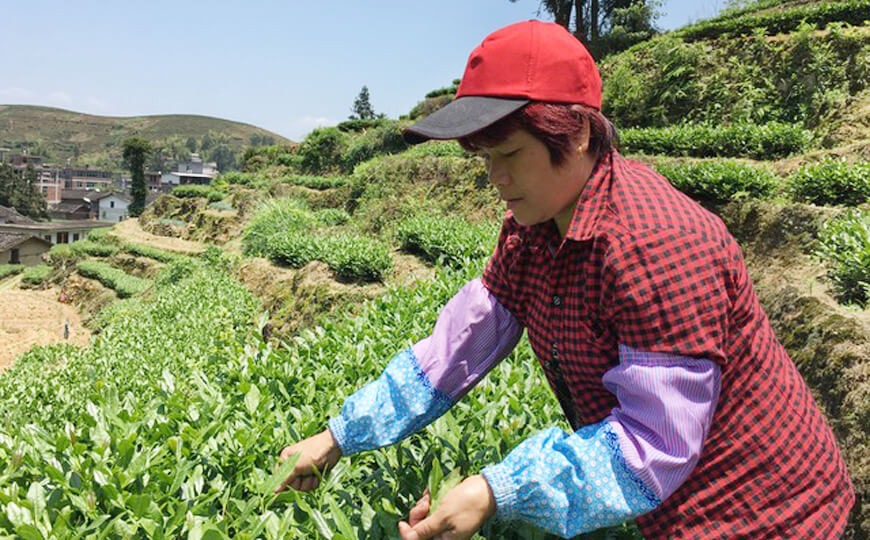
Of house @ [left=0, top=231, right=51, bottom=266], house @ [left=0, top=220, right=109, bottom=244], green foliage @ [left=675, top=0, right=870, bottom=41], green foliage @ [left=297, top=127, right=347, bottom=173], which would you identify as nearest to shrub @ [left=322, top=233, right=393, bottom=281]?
green foliage @ [left=675, top=0, right=870, bottom=41]

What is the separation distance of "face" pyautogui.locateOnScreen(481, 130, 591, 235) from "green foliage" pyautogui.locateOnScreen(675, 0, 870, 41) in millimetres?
12314

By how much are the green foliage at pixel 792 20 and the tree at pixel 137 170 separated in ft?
157

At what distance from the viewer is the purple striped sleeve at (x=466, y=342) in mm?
1475

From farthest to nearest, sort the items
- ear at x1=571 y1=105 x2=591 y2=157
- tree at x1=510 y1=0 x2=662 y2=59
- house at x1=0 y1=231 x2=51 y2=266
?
house at x1=0 y1=231 x2=51 y2=266 < tree at x1=510 y1=0 x2=662 y2=59 < ear at x1=571 y1=105 x2=591 y2=157

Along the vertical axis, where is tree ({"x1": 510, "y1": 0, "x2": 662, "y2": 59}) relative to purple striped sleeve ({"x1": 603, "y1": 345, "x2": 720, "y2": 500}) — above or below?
above

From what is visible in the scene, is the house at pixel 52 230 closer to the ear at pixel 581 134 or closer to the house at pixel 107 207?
the house at pixel 107 207

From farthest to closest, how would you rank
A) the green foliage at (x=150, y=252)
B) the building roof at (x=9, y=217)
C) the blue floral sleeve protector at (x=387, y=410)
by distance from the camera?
1. the building roof at (x=9, y=217)
2. the green foliage at (x=150, y=252)
3. the blue floral sleeve protector at (x=387, y=410)

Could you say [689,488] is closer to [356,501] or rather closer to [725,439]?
[725,439]

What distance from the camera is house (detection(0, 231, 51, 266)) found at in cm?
4375

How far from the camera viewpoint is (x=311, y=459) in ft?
4.83

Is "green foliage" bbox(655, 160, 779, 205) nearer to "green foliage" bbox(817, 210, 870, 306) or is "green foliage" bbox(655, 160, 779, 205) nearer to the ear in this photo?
"green foliage" bbox(817, 210, 870, 306)

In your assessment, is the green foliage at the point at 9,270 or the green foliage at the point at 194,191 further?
the green foliage at the point at 9,270

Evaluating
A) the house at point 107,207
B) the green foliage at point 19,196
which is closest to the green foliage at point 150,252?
the green foliage at point 19,196

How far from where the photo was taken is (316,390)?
7.69ft
